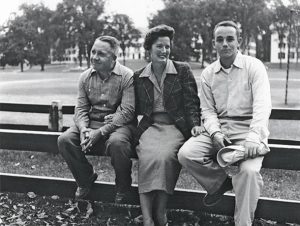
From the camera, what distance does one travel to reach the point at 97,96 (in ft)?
13.8

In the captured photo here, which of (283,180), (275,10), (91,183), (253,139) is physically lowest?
(283,180)

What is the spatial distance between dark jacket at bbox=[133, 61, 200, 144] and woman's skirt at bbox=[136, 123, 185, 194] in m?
0.18

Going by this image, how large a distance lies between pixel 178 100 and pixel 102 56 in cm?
85

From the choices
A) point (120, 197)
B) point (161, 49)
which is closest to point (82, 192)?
point (120, 197)

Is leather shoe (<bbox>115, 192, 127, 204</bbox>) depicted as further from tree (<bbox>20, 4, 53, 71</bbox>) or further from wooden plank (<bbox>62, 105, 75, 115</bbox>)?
tree (<bbox>20, 4, 53, 71</bbox>)

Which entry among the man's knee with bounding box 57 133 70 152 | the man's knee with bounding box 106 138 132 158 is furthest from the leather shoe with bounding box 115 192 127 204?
the man's knee with bounding box 57 133 70 152

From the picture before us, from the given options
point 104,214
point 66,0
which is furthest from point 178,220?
point 66,0

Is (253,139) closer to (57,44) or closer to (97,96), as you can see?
(97,96)

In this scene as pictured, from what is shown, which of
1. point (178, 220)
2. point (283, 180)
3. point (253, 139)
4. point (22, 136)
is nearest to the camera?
point (253, 139)

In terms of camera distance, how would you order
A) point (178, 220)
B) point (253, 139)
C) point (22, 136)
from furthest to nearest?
point (22, 136), point (178, 220), point (253, 139)

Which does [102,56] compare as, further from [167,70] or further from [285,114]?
[285,114]

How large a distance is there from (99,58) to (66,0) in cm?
6081

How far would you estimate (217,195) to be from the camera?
366 cm

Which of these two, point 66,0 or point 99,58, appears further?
point 66,0
